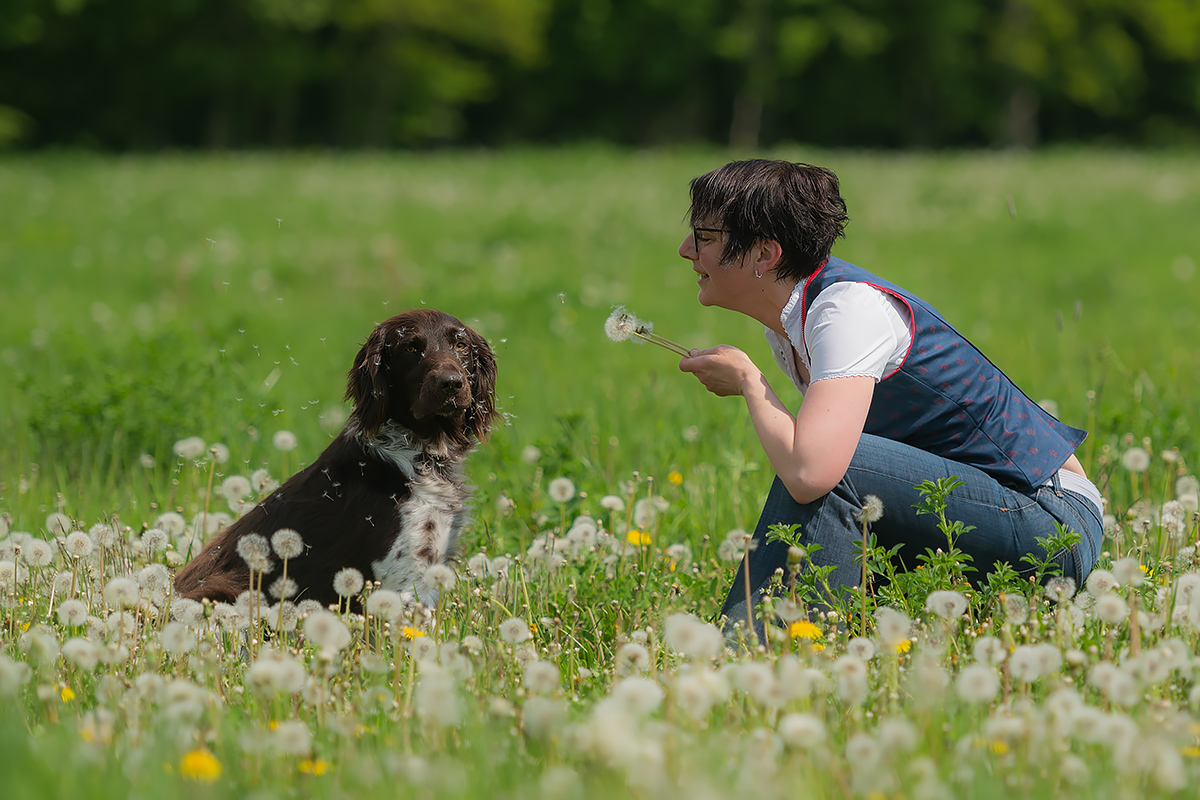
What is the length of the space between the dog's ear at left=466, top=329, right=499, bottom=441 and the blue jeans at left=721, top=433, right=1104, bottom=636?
1.09 meters

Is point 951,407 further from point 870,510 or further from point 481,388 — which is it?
point 481,388

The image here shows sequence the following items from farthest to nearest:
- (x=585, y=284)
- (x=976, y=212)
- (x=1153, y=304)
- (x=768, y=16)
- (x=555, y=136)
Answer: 1. (x=555, y=136)
2. (x=768, y=16)
3. (x=976, y=212)
4. (x=585, y=284)
5. (x=1153, y=304)

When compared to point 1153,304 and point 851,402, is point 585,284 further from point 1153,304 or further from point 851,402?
point 851,402

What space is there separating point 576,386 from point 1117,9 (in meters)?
49.9

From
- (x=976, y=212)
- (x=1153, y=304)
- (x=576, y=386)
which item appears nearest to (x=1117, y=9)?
(x=976, y=212)

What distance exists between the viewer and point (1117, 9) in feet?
155

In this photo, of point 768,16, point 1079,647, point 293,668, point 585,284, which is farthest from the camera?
point 768,16

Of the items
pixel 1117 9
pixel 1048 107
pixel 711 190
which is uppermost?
pixel 1117 9

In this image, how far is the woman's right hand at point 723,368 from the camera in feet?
9.62

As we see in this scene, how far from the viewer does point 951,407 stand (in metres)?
3.07

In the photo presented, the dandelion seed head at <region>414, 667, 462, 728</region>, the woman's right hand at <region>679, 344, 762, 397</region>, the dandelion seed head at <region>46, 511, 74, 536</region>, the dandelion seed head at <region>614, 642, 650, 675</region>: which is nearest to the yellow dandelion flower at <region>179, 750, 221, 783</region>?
the dandelion seed head at <region>414, 667, 462, 728</region>

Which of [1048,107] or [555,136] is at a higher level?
[1048,107]

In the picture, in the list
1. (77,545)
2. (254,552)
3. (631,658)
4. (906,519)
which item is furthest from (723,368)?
(77,545)

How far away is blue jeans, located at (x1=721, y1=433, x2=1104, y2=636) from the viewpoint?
2.95 metres
